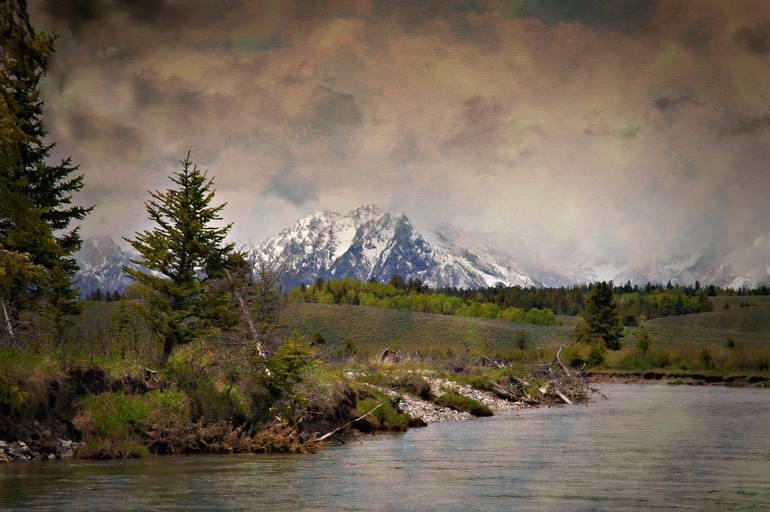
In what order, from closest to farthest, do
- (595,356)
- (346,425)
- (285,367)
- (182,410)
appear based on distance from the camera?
(182,410) < (285,367) < (346,425) < (595,356)

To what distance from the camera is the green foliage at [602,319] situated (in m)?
143

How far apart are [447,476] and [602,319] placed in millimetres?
124480

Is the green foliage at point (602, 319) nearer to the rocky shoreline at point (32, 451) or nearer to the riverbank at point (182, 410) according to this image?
the riverbank at point (182, 410)

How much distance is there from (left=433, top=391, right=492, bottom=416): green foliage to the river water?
11555 mm

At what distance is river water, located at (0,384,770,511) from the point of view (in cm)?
2044

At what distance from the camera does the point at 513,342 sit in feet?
602

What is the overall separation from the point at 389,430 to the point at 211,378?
38.4 feet

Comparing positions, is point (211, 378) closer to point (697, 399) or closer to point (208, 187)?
point (208, 187)

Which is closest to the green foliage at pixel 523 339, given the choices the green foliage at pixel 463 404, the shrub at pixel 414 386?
the shrub at pixel 414 386

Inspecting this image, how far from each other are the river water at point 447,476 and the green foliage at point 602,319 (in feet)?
345

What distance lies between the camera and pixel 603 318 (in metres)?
145

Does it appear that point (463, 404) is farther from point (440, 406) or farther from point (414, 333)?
point (414, 333)

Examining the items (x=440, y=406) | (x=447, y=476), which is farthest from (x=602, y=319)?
(x=447, y=476)

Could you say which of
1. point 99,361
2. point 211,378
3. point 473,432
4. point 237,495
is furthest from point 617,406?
point 237,495
